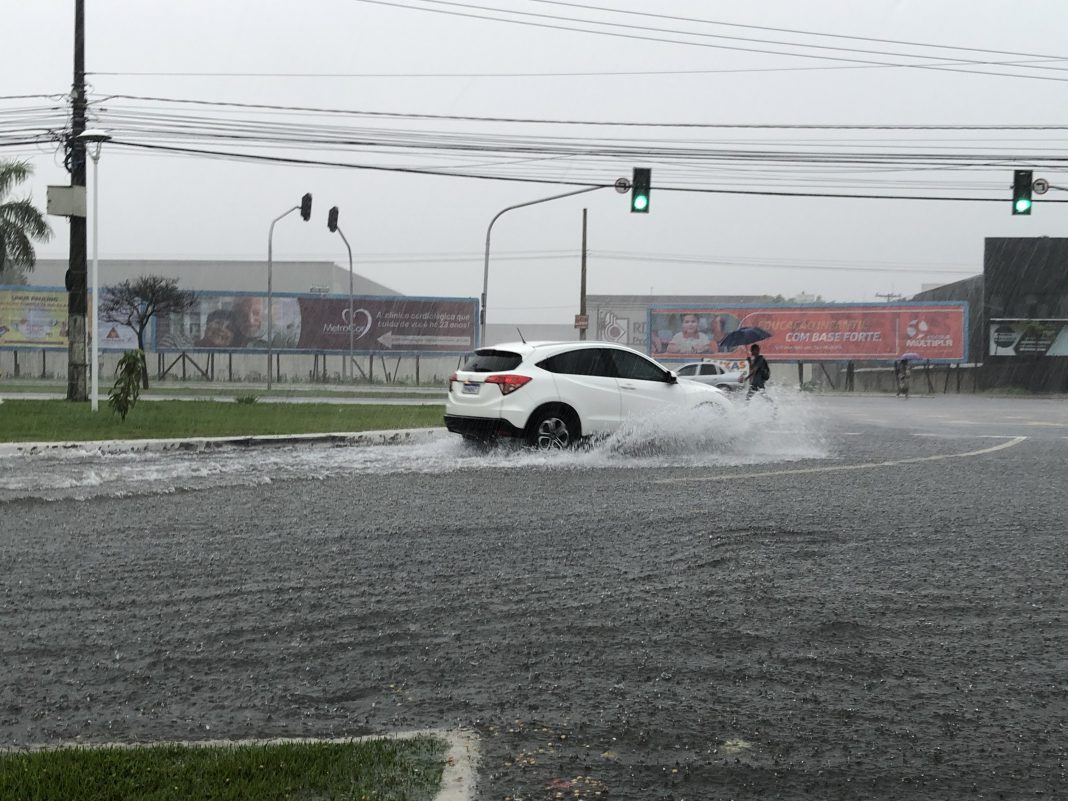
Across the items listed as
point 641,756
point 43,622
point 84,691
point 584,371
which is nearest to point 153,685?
point 84,691

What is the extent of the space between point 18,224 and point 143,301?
9.07 metres

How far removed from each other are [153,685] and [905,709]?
2904 millimetres

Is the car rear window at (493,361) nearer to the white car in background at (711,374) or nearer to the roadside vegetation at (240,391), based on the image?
the roadside vegetation at (240,391)

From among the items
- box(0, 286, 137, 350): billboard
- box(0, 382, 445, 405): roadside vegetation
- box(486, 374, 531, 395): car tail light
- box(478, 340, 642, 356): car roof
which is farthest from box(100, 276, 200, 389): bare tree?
box(486, 374, 531, 395): car tail light

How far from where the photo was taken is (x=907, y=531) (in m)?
8.24

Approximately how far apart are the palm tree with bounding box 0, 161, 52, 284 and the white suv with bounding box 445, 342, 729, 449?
1265 inches

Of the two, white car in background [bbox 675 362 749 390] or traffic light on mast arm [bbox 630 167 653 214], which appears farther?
white car in background [bbox 675 362 749 390]

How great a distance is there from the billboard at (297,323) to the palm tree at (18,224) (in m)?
14.1

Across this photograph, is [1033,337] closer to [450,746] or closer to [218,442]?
[218,442]

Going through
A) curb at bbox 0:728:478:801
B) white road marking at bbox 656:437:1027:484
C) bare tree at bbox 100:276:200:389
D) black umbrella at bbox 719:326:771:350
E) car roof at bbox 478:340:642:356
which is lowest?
white road marking at bbox 656:437:1027:484

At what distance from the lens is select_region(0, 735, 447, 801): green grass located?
10.6 feet

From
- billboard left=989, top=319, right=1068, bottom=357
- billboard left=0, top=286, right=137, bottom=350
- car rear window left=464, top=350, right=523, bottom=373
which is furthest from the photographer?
billboard left=0, top=286, right=137, bottom=350

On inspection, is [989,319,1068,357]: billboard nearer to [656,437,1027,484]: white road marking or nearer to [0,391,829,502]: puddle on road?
[0,391,829,502]: puddle on road

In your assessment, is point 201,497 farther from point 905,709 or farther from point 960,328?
point 960,328
